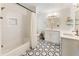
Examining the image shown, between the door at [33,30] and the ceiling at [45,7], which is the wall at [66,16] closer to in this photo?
the ceiling at [45,7]

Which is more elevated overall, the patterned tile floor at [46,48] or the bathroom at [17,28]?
the bathroom at [17,28]

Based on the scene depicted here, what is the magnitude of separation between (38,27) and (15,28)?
43cm

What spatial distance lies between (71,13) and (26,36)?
2.93 ft

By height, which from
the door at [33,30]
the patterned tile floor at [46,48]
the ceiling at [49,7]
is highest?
the ceiling at [49,7]

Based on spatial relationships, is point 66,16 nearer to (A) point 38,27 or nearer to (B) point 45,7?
(B) point 45,7

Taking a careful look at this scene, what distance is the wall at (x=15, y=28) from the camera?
1.72 metres

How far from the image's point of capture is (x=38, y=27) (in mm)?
1732

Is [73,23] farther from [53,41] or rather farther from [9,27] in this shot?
[9,27]

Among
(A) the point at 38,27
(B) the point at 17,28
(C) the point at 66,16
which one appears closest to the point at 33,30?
(A) the point at 38,27

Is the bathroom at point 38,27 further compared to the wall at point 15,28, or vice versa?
the wall at point 15,28

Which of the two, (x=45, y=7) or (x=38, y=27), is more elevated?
(x=45, y=7)

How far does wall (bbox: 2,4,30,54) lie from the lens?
1723mm

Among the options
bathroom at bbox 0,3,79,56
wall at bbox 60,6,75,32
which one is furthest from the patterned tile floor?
wall at bbox 60,6,75,32

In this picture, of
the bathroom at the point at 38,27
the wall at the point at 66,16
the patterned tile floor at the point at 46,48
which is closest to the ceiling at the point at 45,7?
the bathroom at the point at 38,27
